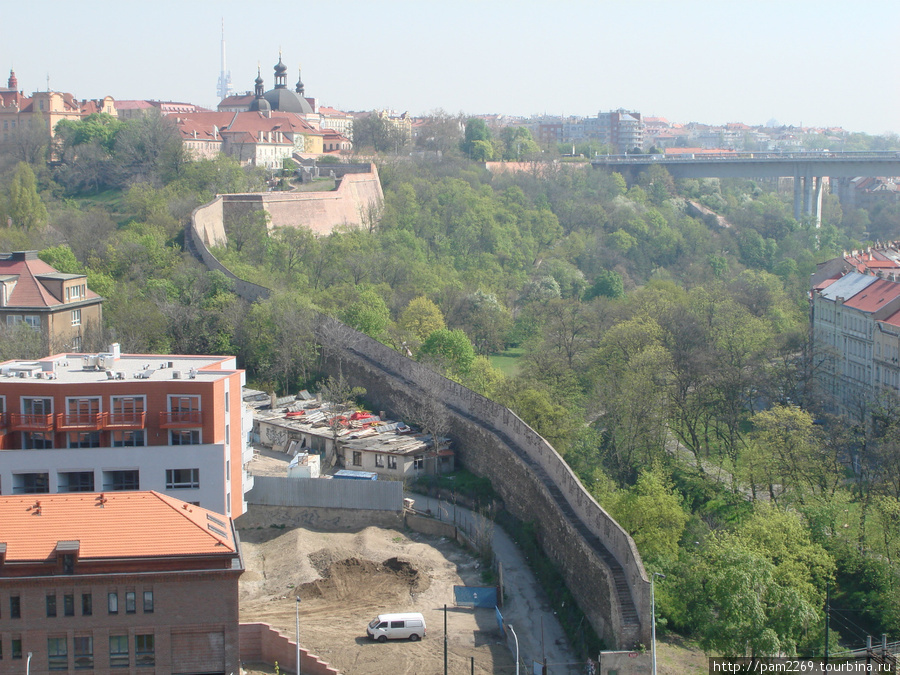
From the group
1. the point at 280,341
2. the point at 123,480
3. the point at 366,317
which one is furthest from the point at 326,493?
the point at 366,317

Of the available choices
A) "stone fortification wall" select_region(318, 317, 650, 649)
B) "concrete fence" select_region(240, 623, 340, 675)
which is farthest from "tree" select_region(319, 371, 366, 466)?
"concrete fence" select_region(240, 623, 340, 675)

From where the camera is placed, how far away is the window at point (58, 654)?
19.3 metres

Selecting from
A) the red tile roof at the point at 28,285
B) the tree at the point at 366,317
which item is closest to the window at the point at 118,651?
the red tile roof at the point at 28,285

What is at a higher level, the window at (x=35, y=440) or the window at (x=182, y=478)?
the window at (x=35, y=440)

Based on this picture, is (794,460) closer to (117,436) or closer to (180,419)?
(180,419)

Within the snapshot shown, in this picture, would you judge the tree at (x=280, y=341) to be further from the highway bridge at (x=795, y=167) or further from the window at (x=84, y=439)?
the highway bridge at (x=795, y=167)

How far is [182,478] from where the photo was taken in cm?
2820

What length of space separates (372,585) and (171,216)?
3599 cm

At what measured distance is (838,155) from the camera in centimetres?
9488

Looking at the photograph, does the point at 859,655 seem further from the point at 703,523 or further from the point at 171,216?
the point at 171,216

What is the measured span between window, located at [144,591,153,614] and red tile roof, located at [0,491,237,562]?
2.26ft

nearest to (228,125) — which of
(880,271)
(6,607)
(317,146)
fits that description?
(317,146)

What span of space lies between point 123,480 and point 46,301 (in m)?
19.6

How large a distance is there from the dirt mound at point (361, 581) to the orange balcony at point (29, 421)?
740 cm
